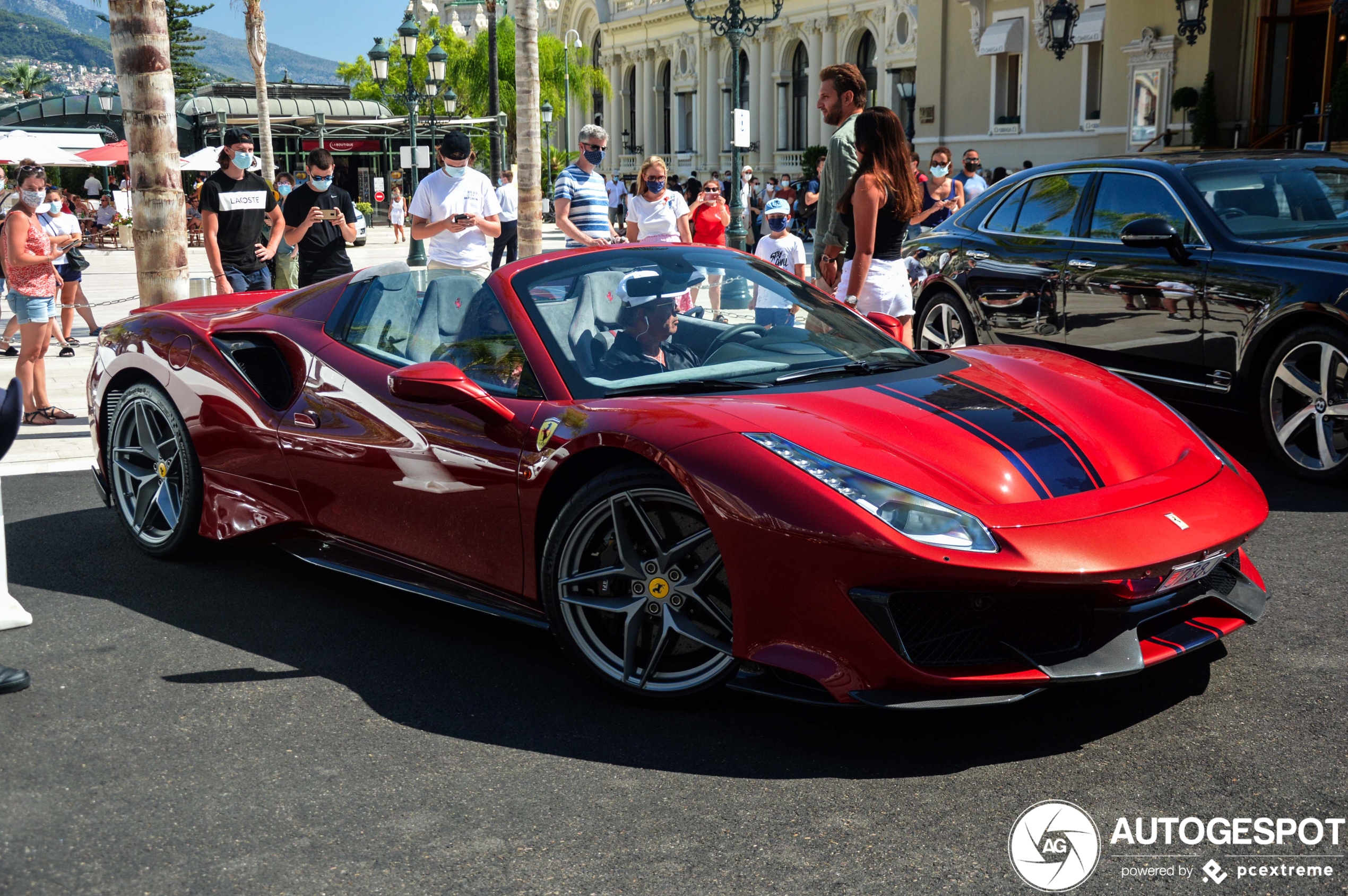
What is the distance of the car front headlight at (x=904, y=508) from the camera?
10.3 ft

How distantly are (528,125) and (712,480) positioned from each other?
11.5 m

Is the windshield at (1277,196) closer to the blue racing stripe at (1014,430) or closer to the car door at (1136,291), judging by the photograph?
the car door at (1136,291)

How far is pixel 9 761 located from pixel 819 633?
Result: 2.14m

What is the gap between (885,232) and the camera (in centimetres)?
674

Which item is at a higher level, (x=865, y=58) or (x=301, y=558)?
(x=865, y=58)

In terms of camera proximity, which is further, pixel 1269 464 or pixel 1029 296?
pixel 1029 296

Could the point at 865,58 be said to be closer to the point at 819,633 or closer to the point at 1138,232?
the point at 1138,232

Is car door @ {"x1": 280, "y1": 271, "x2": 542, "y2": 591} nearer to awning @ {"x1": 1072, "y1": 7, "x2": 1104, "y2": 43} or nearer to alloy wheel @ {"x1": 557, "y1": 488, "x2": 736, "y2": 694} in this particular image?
alloy wheel @ {"x1": 557, "y1": 488, "x2": 736, "y2": 694}

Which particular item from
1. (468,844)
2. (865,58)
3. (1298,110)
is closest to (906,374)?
(468,844)

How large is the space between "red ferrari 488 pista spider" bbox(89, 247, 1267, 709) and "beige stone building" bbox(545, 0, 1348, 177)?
685 inches

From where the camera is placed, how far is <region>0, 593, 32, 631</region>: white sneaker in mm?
4406

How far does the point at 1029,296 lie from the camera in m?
7.81

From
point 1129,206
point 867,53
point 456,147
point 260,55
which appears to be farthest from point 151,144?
point 867,53

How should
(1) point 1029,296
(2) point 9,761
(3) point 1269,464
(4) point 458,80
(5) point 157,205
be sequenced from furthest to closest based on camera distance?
(4) point 458,80 → (5) point 157,205 → (1) point 1029,296 → (3) point 1269,464 → (2) point 9,761
